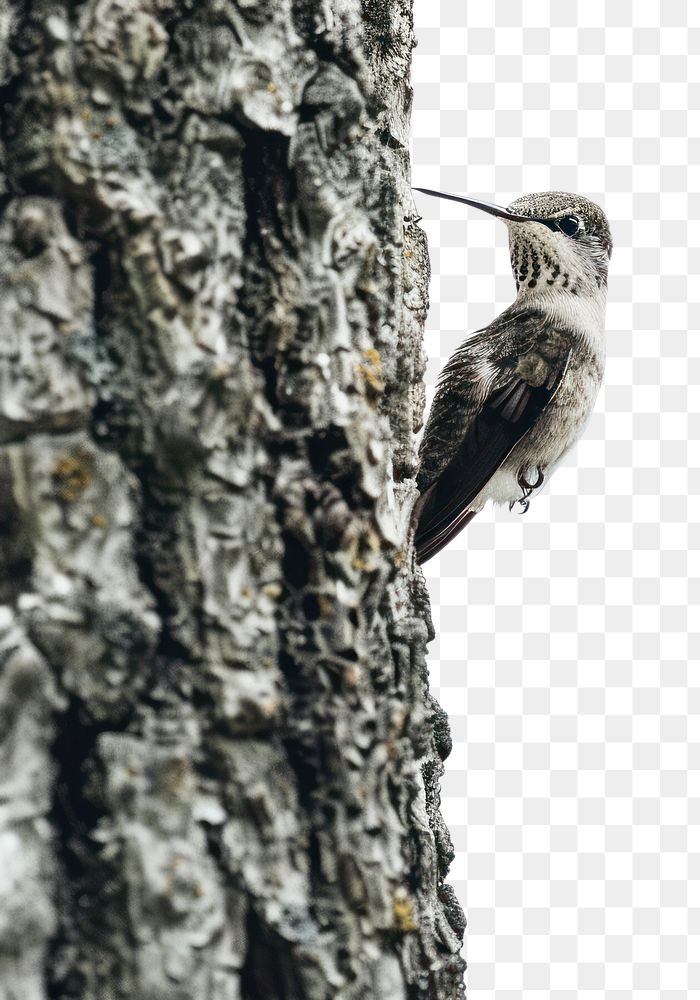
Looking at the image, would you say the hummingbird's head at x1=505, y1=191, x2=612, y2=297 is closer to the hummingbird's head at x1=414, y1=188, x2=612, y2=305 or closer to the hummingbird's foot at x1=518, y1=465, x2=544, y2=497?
the hummingbird's head at x1=414, y1=188, x2=612, y2=305

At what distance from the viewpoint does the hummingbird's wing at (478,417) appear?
142 inches

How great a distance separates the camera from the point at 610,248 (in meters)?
4.11

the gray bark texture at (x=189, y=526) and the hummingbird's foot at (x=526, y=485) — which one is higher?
the hummingbird's foot at (x=526, y=485)

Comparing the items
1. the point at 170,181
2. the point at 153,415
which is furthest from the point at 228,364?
the point at 170,181

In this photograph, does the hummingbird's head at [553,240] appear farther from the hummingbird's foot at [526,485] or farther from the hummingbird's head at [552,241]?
the hummingbird's foot at [526,485]

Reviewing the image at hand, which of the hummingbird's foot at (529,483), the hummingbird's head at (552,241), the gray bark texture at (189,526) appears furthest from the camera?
the hummingbird's foot at (529,483)

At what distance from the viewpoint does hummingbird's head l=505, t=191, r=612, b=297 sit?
387 cm

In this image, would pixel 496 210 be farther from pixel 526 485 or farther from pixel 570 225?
pixel 526 485

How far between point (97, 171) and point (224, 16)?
297 millimetres

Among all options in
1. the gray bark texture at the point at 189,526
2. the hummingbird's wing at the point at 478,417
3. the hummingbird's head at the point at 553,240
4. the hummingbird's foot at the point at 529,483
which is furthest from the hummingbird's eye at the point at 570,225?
the gray bark texture at the point at 189,526

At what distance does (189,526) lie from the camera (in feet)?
4.77

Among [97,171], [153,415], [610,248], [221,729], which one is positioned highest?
[610,248]

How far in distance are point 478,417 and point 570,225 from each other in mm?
829

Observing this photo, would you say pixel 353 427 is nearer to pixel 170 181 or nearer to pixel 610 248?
pixel 170 181
